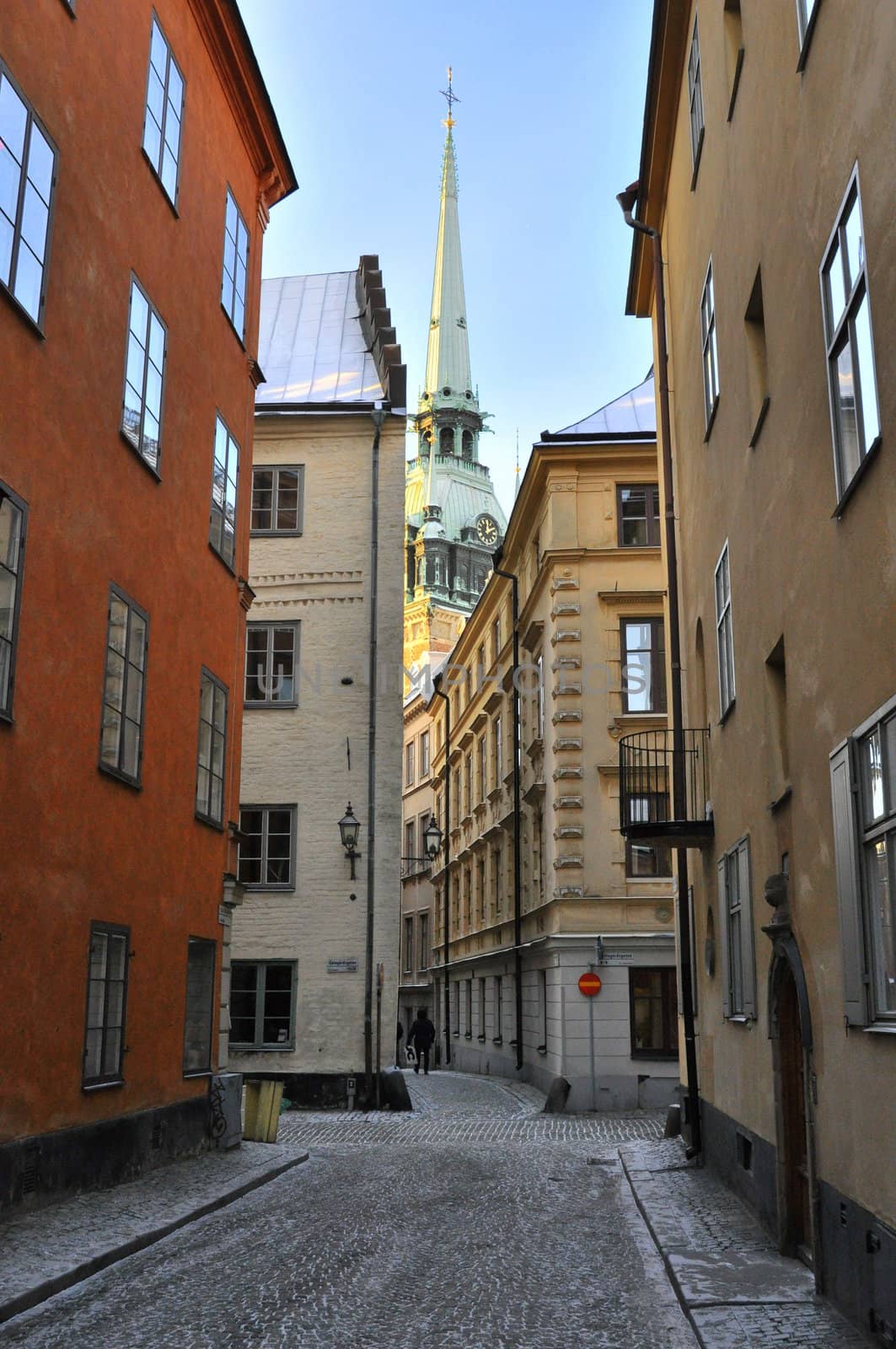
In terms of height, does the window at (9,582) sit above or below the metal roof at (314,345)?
below

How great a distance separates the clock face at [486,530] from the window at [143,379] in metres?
120

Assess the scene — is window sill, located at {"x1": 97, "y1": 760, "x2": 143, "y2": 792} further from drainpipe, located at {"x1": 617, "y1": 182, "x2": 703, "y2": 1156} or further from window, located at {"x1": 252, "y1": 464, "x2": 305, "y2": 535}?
window, located at {"x1": 252, "y1": 464, "x2": 305, "y2": 535}

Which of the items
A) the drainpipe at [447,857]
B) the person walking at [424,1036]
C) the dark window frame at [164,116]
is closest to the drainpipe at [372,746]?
the dark window frame at [164,116]

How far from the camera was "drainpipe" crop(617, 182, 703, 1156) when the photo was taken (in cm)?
1598

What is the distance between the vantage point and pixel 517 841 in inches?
1313

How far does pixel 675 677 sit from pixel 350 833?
380 inches

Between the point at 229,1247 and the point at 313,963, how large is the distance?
591 inches

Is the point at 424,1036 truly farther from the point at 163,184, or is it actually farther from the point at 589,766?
the point at 163,184

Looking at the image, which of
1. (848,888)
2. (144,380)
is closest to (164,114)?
→ (144,380)

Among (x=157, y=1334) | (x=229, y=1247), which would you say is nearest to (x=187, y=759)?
(x=229, y=1247)

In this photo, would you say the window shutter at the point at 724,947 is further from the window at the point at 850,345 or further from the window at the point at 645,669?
the window at the point at 645,669

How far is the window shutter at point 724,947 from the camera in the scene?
44.4 ft

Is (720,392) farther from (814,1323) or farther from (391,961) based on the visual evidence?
(391,961)

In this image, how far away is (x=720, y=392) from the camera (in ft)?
43.4
